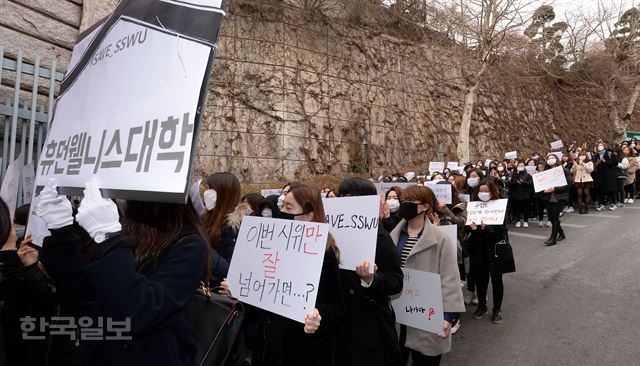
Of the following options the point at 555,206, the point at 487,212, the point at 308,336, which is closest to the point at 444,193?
the point at 487,212

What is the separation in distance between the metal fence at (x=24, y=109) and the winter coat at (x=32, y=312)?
1659 millimetres

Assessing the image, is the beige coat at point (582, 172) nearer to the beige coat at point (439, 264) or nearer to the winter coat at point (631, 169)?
the winter coat at point (631, 169)

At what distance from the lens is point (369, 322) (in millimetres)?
2775

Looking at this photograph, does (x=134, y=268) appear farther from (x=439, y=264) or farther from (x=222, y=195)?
(x=439, y=264)

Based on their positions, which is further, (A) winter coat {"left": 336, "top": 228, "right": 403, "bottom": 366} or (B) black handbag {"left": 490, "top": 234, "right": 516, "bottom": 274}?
(B) black handbag {"left": 490, "top": 234, "right": 516, "bottom": 274}

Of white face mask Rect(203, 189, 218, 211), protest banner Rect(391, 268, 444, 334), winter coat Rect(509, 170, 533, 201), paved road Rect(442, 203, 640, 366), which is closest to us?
protest banner Rect(391, 268, 444, 334)

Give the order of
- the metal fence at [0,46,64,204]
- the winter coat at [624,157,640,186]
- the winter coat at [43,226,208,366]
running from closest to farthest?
the winter coat at [43,226,208,366] < the metal fence at [0,46,64,204] < the winter coat at [624,157,640,186]

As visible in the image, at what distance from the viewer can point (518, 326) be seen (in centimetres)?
490

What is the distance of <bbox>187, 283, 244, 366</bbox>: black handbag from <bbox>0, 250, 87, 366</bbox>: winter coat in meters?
0.82

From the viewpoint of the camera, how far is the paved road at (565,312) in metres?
4.16

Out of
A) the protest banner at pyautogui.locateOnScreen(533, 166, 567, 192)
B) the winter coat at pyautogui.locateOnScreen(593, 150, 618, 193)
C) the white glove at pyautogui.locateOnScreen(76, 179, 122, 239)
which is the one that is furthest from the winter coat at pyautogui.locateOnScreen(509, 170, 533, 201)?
the white glove at pyautogui.locateOnScreen(76, 179, 122, 239)

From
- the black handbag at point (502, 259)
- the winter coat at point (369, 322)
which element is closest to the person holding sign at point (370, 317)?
the winter coat at point (369, 322)

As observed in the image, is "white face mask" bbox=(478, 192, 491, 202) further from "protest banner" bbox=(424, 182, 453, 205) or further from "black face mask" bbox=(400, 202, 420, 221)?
"black face mask" bbox=(400, 202, 420, 221)

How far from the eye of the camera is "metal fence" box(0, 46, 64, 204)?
3738 millimetres
